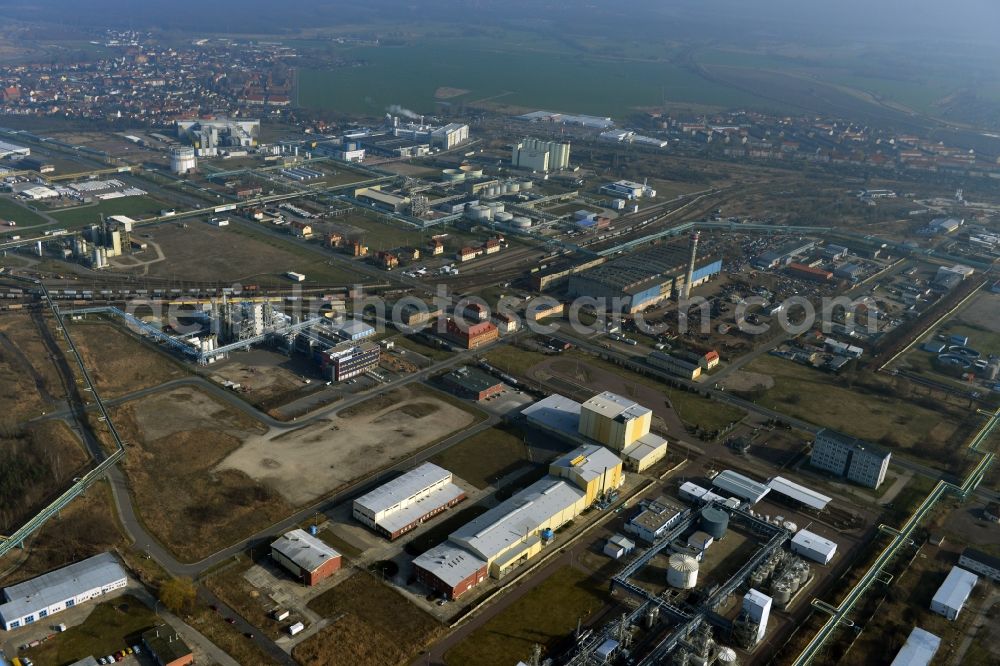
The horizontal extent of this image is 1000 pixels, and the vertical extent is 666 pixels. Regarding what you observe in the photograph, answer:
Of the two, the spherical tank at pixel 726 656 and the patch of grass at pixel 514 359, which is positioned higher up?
the patch of grass at pixel 514 359

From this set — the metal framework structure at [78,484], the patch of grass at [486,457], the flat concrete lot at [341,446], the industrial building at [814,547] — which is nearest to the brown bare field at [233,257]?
the metal framework structure at [78,484]

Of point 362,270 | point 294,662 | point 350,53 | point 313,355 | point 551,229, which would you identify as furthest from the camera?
Result: point 350,53

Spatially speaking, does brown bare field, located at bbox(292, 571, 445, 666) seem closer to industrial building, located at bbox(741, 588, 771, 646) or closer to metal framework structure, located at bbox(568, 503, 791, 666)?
metal framework structure, located at bbox(568, 503, 791, 666)

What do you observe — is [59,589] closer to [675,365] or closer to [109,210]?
[675,365]

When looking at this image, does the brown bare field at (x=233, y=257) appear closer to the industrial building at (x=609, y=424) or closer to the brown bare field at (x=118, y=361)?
the brown bare field at (x=118, y=361)

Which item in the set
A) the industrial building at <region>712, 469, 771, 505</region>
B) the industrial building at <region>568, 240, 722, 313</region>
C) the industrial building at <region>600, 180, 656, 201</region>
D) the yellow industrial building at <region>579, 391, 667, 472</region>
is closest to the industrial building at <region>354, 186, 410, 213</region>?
the industrial building at <region>568, 240, 722, 313</region>

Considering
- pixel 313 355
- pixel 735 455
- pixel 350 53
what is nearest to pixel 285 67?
pixel 350 53

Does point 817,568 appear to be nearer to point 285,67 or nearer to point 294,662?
point 294,662
